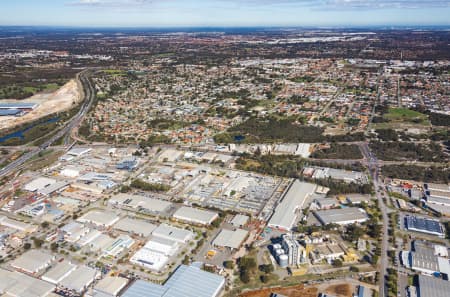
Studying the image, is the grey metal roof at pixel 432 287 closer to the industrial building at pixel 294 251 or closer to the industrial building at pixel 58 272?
the industrial building at pixel 294 251

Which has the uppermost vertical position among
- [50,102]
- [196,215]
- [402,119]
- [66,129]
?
[50,102]

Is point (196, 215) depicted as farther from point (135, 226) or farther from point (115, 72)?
point (115, 72)

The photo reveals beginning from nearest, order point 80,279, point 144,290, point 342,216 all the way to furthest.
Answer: point 144,290 < point 80,279 < point 342,216

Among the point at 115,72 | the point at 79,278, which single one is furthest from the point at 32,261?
the point at 115,72

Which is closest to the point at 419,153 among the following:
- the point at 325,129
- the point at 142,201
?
the point at 325,129

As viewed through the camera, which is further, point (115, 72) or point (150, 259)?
point (115, 72)

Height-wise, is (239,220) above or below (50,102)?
below

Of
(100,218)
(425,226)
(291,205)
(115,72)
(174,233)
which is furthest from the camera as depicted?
(115,72)

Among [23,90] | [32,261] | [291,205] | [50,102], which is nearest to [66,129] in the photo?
[50,102]
